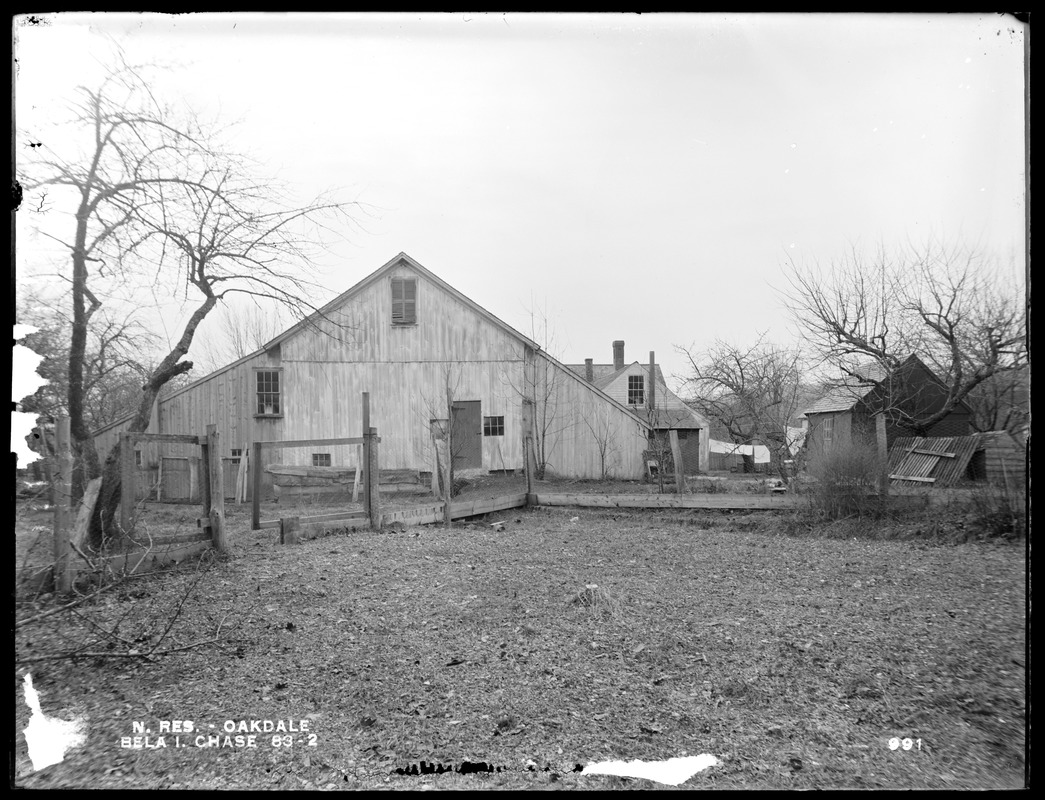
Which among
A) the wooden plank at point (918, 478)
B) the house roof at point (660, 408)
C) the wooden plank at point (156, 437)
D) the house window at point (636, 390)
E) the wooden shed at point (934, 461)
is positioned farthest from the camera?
the house window at point (636, 390)

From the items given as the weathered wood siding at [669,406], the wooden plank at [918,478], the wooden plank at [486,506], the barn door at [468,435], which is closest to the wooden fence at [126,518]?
the wooden plank at [486,506]

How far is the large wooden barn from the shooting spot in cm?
1348

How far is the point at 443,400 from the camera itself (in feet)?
44.6

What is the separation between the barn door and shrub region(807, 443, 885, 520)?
7.84 metres

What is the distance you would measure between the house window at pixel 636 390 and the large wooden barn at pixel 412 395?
3018 mm

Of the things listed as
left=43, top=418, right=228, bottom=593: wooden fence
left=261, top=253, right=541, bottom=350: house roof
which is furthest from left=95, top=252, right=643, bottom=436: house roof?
left=43, top=418, right=228, bottom=593: wooden fence

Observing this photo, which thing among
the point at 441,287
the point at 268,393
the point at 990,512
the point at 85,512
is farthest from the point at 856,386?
the point at 268,393

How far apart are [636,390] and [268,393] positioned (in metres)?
10.1

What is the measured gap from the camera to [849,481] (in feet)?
26.5

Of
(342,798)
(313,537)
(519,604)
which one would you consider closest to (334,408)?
(313,537)

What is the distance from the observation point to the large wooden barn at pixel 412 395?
13.5m

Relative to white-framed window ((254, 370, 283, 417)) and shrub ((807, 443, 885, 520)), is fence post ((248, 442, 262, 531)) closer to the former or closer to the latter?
white-framed window ((254, 370, 283, 417))

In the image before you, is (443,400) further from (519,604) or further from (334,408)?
(519,604)

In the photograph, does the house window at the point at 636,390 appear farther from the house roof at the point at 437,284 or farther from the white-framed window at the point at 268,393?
the white-framed window at the point at 268,393
